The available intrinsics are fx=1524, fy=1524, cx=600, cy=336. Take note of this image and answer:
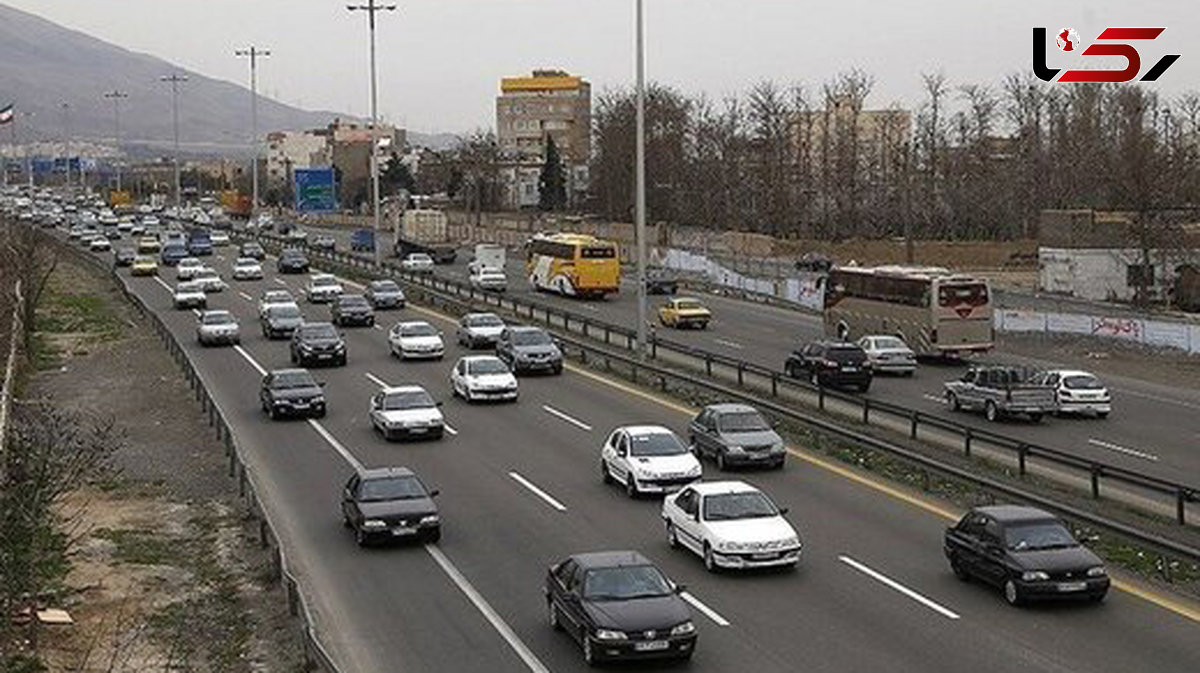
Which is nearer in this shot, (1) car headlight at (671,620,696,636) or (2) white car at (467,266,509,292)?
(1) car headlight at (671,620,696,636)

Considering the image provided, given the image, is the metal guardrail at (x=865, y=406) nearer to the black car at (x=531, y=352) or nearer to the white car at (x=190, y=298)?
the black car at (x=531, y=352)

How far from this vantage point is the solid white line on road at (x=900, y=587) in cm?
2086

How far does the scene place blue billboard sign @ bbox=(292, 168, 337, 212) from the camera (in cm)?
14312

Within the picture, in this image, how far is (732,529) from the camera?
23.1 m

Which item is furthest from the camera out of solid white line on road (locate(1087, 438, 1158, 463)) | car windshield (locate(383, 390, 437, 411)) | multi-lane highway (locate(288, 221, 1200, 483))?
car windshield (locate(383, 390, 437, 411))

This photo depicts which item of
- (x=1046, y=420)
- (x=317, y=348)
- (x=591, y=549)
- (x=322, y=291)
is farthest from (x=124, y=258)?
(x=591, y=549)

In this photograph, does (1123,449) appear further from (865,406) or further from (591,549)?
(591,549)

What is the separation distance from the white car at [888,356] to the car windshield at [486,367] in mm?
13034

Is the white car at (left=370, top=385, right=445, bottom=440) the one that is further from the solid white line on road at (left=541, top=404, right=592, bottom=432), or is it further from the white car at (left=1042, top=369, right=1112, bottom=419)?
the white car at (left=1042, top=369, right=1112, bottom=419)

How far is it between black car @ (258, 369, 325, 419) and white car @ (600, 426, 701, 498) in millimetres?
11831

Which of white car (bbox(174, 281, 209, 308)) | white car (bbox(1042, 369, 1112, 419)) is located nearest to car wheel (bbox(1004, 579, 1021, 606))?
white car (bbox(1042, 369, 1112, 419))

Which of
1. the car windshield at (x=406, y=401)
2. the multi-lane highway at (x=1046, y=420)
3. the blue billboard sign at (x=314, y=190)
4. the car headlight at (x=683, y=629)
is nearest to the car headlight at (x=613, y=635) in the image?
the car headlight at (x=683, y=629)

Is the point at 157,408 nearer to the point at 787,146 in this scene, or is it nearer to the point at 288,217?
the point at 787,146

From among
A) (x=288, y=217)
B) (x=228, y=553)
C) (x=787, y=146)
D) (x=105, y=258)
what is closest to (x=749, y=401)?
(x=228, y=553)
